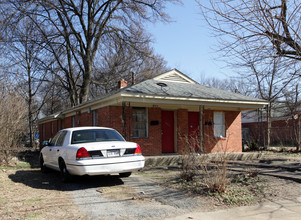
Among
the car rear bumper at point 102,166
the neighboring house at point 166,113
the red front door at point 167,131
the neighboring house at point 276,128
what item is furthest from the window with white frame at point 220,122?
the car rear bumper at point 102,166

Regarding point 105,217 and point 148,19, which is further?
point 148,19

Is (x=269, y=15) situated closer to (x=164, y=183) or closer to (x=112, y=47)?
(x=164, y=183)

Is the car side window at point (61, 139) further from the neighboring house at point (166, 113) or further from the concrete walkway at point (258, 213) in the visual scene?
the concrete walkway at point (258, 213)

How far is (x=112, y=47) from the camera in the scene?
84.3ft

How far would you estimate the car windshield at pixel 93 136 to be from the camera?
8091 millimetres

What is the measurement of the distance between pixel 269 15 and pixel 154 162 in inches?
284

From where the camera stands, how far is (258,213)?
17.3ft

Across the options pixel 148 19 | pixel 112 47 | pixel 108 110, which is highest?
pixel 148 19

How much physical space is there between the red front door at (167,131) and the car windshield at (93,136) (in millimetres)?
6486

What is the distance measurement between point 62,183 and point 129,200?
2770 millimetres

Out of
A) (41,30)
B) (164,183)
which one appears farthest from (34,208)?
(41,30)

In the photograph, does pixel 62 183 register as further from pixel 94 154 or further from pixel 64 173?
pixel 94 154

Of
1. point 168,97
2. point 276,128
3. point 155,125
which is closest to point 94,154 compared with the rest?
point 168,97

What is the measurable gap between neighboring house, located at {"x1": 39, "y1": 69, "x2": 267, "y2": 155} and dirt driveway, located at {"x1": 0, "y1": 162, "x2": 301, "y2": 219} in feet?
14.5
